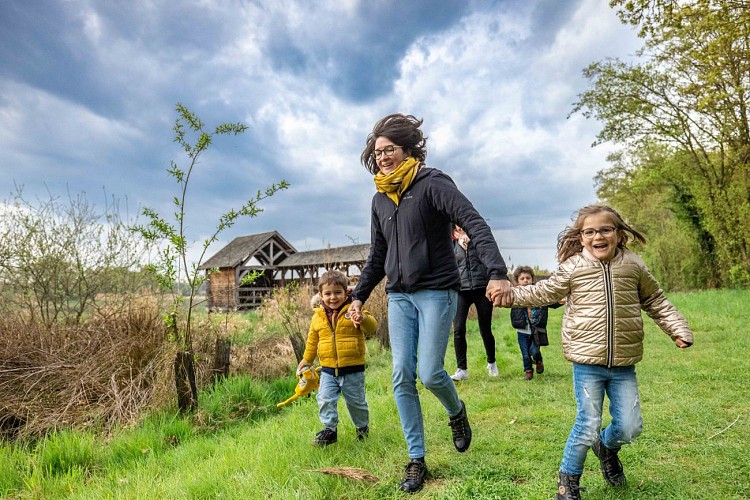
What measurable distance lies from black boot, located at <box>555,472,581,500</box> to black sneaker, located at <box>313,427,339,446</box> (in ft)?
5.88

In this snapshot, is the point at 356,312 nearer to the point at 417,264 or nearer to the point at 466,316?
the point at 417,264

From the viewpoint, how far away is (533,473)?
123 inches

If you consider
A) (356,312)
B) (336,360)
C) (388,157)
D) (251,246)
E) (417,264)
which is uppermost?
(251,246)

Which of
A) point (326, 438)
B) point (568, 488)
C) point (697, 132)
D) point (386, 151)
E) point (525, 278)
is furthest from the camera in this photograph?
point (697, 132)

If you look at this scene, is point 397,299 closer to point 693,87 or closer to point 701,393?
point 701,393

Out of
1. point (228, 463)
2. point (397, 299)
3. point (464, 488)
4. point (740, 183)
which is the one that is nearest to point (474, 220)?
point (397, 299)

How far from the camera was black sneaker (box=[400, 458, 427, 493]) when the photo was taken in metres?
2.96

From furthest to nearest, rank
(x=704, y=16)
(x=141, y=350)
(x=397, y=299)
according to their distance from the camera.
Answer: (x=704, y=16), (x=141, y=350), (x=397, y=299)

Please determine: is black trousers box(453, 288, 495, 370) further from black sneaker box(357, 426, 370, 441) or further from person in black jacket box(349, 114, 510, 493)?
person in black jacket box(349, 114, 510, 493)

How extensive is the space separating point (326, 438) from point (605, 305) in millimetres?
2332

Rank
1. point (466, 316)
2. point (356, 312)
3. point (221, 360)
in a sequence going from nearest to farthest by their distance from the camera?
point (356, 312)
point (466, 316)
point (221, 360)

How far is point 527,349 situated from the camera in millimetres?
6238

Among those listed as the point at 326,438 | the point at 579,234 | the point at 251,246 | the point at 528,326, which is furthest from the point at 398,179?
the point at 251,246

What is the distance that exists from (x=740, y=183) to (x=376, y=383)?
1682cm
